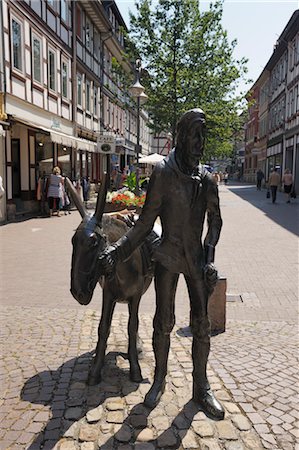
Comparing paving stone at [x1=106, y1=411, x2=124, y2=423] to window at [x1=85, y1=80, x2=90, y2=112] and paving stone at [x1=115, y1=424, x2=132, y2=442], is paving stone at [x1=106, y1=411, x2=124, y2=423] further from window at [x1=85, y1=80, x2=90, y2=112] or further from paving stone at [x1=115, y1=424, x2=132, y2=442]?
window at [x1=85, y1=80, x2=90, y2=112]

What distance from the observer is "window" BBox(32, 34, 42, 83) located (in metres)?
16.8

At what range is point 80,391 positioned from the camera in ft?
12.1

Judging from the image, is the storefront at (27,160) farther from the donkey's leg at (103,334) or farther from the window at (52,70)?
the donkey's leg at (103,334)

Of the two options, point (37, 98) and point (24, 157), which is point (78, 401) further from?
point (37, 98)

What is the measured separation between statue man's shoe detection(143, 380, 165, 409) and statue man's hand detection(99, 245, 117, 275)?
1056mm

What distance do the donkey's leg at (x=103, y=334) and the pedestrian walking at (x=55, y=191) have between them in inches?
518

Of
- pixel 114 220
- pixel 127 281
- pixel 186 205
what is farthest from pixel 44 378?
pixel 186 205

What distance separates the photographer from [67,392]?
12.1ft

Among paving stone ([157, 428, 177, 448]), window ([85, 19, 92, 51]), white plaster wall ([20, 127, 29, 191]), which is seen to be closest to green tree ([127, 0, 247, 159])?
window ([85, 19, 92, 51])

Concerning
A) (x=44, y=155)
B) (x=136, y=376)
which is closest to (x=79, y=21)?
(x=44, y=155)

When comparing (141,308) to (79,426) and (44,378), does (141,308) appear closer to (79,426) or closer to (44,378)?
(44,378)

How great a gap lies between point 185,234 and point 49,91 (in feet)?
55.9

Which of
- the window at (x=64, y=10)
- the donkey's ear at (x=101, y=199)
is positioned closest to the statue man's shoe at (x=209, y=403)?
the donkey's ear at (x=101, y=199)

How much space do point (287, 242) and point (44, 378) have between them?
8.82m
